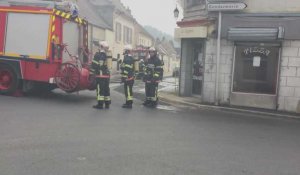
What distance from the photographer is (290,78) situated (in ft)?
41.8

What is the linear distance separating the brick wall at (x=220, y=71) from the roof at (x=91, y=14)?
68.5 ft

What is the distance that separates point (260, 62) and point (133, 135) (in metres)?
7.05

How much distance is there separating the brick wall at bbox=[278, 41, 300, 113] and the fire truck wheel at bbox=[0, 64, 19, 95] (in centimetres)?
801

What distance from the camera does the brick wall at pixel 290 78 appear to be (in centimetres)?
1262

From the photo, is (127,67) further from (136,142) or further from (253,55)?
(136,142)

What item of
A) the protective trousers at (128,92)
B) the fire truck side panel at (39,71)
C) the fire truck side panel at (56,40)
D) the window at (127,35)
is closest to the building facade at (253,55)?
the protective trousers at (128,92)

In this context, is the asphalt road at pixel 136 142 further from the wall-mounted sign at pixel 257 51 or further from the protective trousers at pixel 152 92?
the wall-mounted sign at pixel 257 51

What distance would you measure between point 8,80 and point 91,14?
24.9 m

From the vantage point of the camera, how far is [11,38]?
475 inches

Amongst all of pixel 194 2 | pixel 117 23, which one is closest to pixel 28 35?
pixel 194 2

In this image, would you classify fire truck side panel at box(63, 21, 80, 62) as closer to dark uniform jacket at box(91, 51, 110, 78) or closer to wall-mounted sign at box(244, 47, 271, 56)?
dark uniform jacket at box(91, 51, 110, 78)

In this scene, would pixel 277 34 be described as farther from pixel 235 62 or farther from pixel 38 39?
pixel 38 39

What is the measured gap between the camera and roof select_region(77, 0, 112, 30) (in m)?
34.2

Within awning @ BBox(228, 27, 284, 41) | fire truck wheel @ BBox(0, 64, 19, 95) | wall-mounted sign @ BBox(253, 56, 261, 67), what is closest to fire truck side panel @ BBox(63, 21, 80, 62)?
fire truck wheel @ BBox(0, 64, 19, 95)
